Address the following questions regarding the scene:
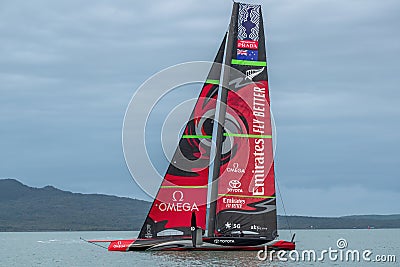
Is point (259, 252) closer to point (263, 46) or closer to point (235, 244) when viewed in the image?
point (235, 244)

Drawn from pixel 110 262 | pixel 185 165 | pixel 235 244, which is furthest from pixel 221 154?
pixel 110 262

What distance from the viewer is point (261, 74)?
53.8 m

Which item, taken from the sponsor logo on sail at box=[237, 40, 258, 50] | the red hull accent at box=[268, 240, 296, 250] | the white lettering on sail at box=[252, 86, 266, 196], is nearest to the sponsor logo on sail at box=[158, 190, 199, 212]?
the white lettering on sail at box=[252, 86, 266, 196]

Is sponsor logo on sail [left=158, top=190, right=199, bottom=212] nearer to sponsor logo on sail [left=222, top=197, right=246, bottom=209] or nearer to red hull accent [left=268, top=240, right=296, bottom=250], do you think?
sponsor logo on sail [left=222, top=197, right=246, bottom=209]

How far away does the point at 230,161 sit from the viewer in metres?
53.0

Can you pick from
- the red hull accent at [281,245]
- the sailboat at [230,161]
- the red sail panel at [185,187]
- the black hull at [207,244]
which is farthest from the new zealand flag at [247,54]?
the red hull accent at [281,245]

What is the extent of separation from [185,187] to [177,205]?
1.22 metres

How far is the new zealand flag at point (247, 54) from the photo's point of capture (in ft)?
175

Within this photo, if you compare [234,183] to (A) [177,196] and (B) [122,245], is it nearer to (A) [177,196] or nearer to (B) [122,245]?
(A) [177,196]

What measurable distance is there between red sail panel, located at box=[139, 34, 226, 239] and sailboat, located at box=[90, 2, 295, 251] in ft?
0.18

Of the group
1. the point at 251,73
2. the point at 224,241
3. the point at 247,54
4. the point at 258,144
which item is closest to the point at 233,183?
the point at 258,144

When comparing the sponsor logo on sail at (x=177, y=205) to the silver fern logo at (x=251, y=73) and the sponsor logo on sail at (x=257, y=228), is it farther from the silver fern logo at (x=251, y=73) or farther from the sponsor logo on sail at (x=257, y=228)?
the silver fern logo at (x=251, y=73)

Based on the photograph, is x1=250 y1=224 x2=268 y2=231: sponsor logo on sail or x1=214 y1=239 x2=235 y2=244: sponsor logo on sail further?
x1=250 y1=224 x2=268 y2=231: sponsor logo on sail

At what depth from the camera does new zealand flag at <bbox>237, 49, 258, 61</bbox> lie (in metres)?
53.4
